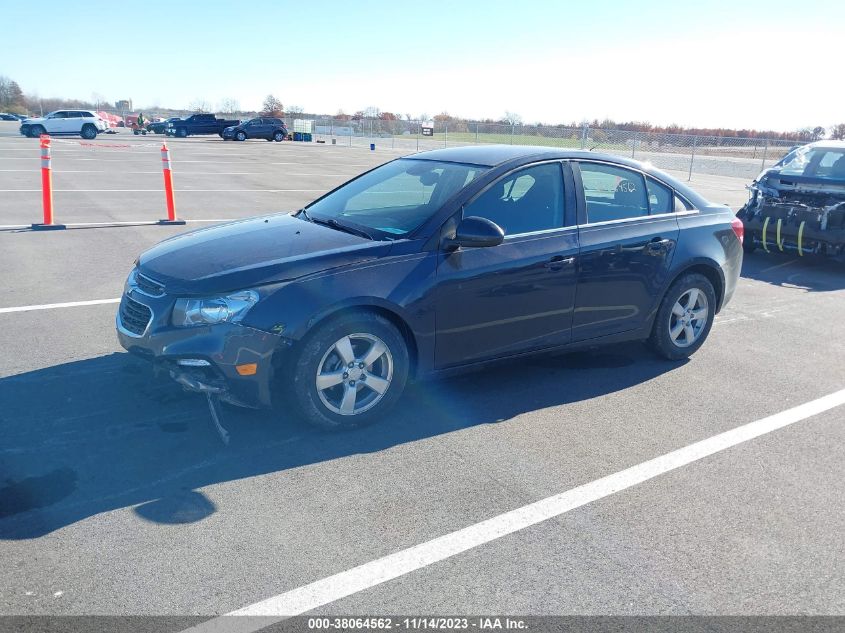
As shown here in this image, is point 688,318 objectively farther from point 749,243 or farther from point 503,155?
point 749,243

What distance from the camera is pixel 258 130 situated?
46.3m

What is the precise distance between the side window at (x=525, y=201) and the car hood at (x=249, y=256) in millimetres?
831

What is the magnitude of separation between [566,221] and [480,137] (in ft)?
125

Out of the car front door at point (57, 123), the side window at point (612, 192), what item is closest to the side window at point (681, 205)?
the side window at point (612, 192)

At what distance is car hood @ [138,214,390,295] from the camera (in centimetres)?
434

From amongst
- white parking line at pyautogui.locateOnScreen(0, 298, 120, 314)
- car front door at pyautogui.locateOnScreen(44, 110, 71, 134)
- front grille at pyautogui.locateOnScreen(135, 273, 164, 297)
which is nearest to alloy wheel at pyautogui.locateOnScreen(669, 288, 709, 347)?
front grille at pyautogui.locateOnScreen(135, 273, 164, 297)

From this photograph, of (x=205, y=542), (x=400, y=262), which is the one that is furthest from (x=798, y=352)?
(x=205, y=542)

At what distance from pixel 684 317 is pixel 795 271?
5180mm

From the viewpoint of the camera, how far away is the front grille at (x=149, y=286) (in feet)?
14.6

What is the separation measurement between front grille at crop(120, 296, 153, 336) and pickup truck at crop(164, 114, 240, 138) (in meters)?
46.0

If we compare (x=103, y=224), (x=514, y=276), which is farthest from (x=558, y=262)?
(x=103, y=224)

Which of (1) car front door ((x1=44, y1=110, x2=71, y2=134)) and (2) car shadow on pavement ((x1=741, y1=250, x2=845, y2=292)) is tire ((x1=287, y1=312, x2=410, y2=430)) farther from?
(1) car front door ((x1=44, y1=110, x2=71, y2=134))

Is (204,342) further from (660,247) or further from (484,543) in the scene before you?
(660,247)

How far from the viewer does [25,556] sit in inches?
126
